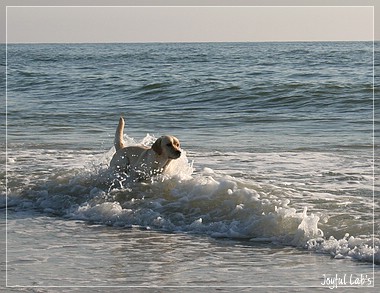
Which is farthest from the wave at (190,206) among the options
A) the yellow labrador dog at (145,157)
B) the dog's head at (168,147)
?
the dog's head at (168,147)

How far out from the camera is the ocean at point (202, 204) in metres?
6.34

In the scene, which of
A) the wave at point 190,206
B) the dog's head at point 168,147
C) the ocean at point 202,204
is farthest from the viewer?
the dog's head at point 168,147

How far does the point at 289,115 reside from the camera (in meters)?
17.0

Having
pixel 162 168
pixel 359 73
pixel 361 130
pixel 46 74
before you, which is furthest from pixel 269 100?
pixel 46 74

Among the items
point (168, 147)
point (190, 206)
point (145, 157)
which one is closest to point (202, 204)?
point (190, 206)

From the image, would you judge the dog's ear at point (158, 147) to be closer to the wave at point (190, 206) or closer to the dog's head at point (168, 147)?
the dog's head at point (168, 147)

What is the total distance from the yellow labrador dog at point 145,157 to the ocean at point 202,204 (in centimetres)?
16

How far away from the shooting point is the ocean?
634cm

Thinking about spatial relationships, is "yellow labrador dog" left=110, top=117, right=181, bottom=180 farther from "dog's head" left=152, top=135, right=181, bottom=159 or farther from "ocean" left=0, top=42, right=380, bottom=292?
"ocean" left=0, top=42, right=380, bottom=292

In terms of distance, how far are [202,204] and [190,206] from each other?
0.13 m

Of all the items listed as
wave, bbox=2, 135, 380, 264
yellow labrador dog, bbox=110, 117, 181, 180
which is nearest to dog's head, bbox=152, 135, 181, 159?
yellow labrador dog, bbox=110, 117, 181, 180

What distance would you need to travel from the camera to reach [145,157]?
9594mm

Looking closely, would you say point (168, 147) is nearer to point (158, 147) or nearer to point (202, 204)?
point (158, 147)

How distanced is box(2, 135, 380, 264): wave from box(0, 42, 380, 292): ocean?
18 mm
